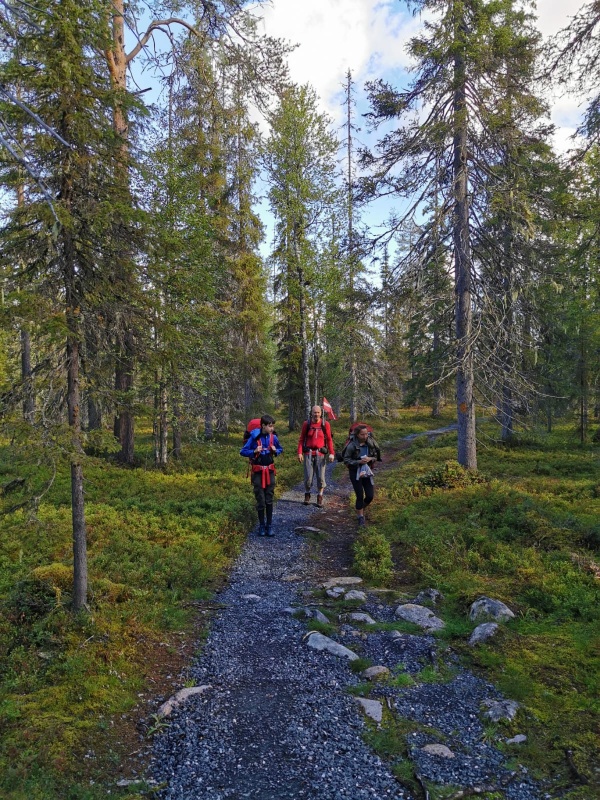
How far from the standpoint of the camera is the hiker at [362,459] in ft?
34.5

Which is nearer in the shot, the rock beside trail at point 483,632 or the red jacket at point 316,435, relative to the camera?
the rock beside trail at point 483,632

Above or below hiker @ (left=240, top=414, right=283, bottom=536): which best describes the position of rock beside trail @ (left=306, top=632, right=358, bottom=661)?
below

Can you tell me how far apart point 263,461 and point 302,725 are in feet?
20.0

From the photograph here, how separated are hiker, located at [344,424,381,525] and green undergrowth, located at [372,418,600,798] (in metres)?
0.71

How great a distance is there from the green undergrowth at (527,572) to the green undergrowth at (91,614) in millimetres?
3316

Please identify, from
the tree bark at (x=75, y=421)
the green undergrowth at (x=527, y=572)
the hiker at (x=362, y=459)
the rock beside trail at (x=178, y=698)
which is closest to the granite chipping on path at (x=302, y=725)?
the rock beside trail at (x=178, y=698)

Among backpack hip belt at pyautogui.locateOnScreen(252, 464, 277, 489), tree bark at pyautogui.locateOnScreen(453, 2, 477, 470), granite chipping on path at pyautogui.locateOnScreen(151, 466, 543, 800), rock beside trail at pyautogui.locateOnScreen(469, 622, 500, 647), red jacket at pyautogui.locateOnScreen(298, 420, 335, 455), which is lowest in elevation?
granite chipping on path at pyautogui.locateOnScreen(151, 466, 543, 800)

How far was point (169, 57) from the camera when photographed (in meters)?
13.6

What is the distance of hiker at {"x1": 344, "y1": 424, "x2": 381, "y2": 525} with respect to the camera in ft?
34.5

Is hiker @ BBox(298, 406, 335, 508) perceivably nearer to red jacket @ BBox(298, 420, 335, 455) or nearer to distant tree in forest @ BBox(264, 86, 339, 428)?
red jacket @ BBox(298, 420, 335, 455)

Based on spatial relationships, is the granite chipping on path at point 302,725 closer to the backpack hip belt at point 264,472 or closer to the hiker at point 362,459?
the backpack hip belt at point 264,472

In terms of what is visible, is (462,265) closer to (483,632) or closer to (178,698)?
(483,632)

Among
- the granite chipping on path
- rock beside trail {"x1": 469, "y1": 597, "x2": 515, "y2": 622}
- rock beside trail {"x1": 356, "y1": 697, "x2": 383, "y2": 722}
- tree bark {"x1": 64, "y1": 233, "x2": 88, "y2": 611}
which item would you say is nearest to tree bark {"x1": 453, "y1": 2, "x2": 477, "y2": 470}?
rock beside trail {"x1": 469, "y1": 597, "x2": 515, "y2": 622}

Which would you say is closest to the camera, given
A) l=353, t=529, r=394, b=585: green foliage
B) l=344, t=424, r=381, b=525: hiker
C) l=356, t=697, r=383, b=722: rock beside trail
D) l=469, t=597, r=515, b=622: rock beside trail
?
l=356, t=697, r=383, b=722: rock beside trail
